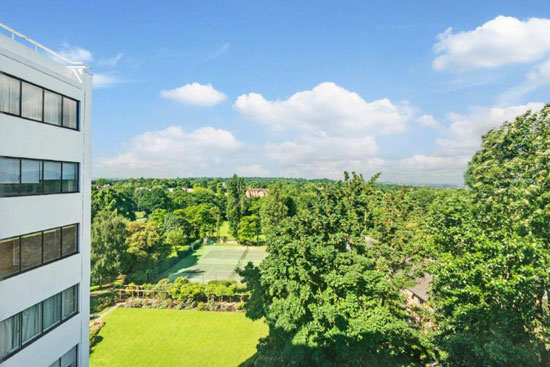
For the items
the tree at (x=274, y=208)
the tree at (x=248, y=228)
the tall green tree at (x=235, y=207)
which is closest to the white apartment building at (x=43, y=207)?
the tree at (x=274, y=208)

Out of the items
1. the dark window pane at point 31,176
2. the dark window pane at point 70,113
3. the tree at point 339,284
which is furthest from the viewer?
the tree at point 339,284

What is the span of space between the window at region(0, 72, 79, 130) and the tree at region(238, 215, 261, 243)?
141 ft

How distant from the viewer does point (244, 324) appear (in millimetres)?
22062

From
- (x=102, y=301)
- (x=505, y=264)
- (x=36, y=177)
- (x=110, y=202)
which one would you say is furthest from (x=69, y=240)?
(x=110, y=202)

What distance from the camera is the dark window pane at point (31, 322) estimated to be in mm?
8594

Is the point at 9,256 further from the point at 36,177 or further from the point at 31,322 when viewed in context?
the point at 36,177

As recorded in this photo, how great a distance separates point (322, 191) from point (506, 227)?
8499 mm

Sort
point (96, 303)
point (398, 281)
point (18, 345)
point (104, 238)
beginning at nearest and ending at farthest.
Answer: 1. point (18, 345)
2. point (398, 281)
3. point (96, 303)
4. point (104, 238)

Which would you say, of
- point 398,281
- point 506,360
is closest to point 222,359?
point 398,281

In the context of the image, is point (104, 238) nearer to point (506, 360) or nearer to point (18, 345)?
point (18, 345)

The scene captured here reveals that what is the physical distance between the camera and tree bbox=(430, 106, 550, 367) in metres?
10.3

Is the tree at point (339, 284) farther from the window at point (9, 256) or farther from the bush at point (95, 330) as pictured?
the bush at point (95, 330)

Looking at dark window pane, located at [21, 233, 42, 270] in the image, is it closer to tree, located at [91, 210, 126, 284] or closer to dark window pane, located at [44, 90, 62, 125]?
dark window pane, located at [44, 90, 62, 125]

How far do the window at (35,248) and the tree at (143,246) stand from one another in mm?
22023
